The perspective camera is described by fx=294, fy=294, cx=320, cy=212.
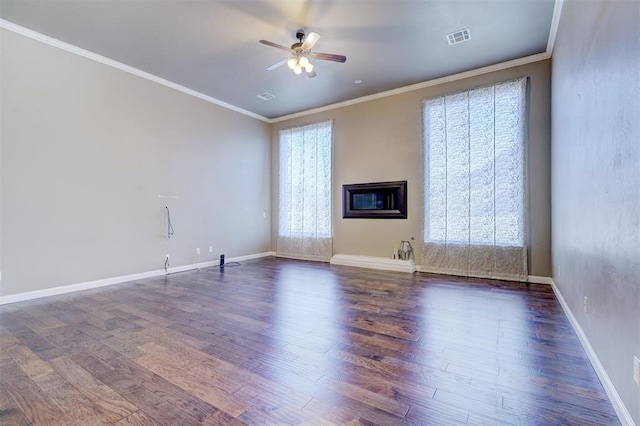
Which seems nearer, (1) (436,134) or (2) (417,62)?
(2) (417,62)

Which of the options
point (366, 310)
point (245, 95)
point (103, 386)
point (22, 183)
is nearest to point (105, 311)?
point (103, 386)

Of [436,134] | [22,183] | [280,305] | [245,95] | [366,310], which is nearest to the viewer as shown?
[366,310]

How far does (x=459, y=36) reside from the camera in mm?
3785

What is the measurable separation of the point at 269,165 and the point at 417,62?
13.2 ft

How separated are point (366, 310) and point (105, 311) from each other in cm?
283

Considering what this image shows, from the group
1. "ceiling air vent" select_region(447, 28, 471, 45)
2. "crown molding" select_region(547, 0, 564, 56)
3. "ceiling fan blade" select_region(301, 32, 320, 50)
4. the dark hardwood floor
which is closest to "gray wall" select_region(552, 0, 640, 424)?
"crown molding" select_region(547, 0, 564, 56)

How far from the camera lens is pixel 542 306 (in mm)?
3238

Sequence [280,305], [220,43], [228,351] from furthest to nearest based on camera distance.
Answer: [220,43], [280,305], [228,351]

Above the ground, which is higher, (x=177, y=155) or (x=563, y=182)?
(x=177, y=155)

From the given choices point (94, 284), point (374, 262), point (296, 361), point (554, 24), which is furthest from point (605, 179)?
point (94, 284)

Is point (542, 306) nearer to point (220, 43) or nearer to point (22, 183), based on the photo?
point (220, 43)

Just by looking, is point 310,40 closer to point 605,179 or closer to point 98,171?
point 605,179

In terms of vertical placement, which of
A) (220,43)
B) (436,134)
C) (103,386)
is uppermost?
(220,43)

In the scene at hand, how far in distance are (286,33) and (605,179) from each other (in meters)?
3.59
